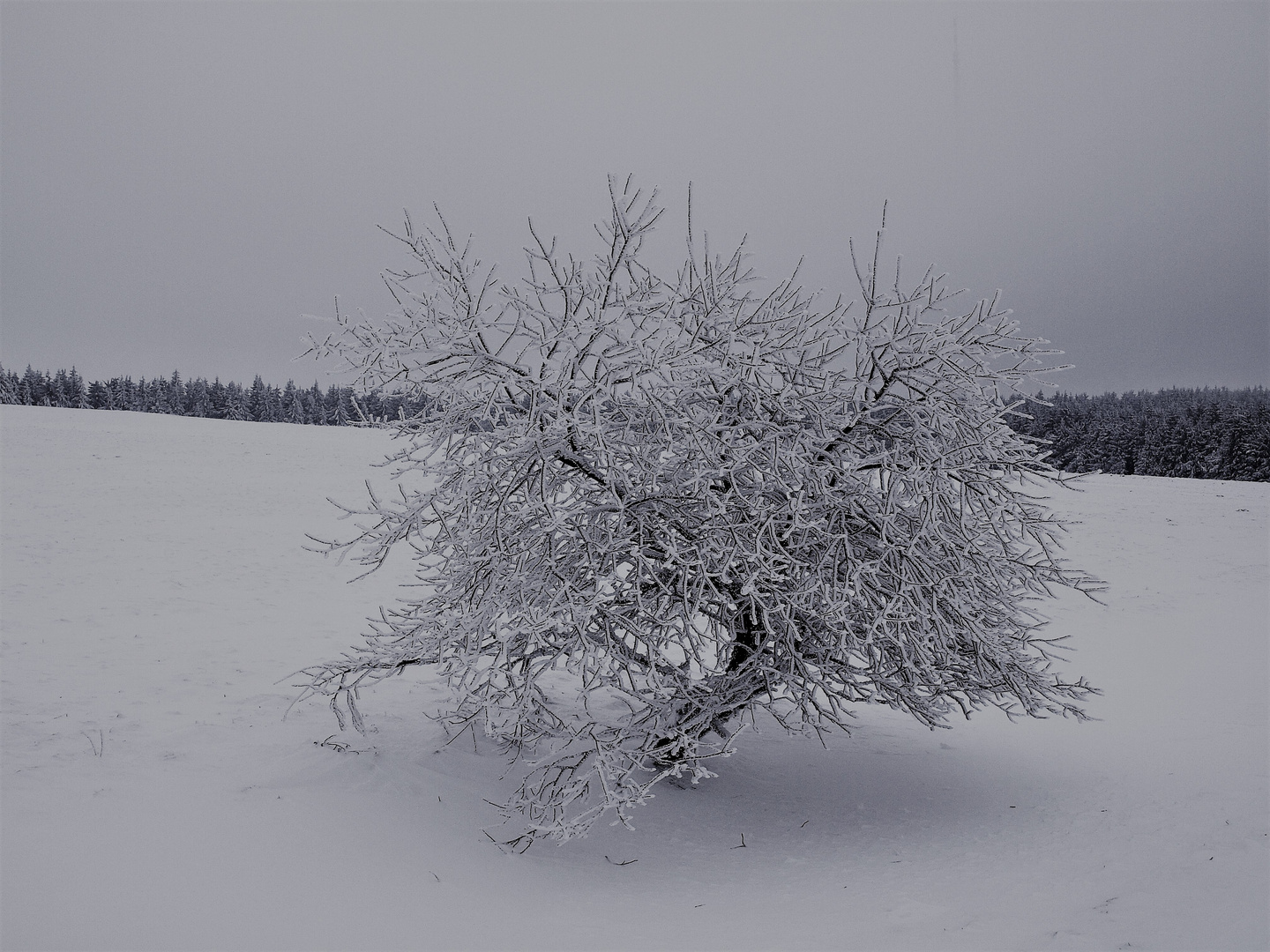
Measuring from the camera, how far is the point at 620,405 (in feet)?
18.3

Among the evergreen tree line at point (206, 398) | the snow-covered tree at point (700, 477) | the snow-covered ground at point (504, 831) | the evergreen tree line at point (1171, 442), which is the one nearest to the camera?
the snow-covered ground at point (504, 831)

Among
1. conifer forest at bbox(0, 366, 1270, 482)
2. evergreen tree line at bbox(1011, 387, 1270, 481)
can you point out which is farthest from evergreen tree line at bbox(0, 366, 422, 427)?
evergreen tree line at bbox(1011, 387, 1270, 481)

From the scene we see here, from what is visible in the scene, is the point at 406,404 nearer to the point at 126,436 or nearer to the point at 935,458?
the point at 935,458

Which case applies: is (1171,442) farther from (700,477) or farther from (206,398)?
(206,398)

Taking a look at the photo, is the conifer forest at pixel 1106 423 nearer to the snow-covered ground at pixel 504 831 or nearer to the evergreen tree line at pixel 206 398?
the evergreen tree line at pixel 206 398

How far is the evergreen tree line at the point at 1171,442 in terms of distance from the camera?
50719mm

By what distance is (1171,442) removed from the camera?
55500 millimetres

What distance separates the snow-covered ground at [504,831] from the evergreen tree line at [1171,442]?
46.1 m

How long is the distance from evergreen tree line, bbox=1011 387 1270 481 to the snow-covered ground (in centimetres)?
4607

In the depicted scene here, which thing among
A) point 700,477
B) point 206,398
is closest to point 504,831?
point 700,477

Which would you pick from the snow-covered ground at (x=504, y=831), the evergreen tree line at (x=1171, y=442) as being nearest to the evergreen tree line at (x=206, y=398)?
the evergreen tree line at (x=1171, y=442)

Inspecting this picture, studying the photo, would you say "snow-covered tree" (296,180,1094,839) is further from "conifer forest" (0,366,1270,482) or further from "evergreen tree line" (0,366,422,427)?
"evergreen tree line" (0,366,422,427)

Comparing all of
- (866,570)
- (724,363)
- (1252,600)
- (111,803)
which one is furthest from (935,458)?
(1252,600)

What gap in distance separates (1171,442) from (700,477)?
62.8 meters
